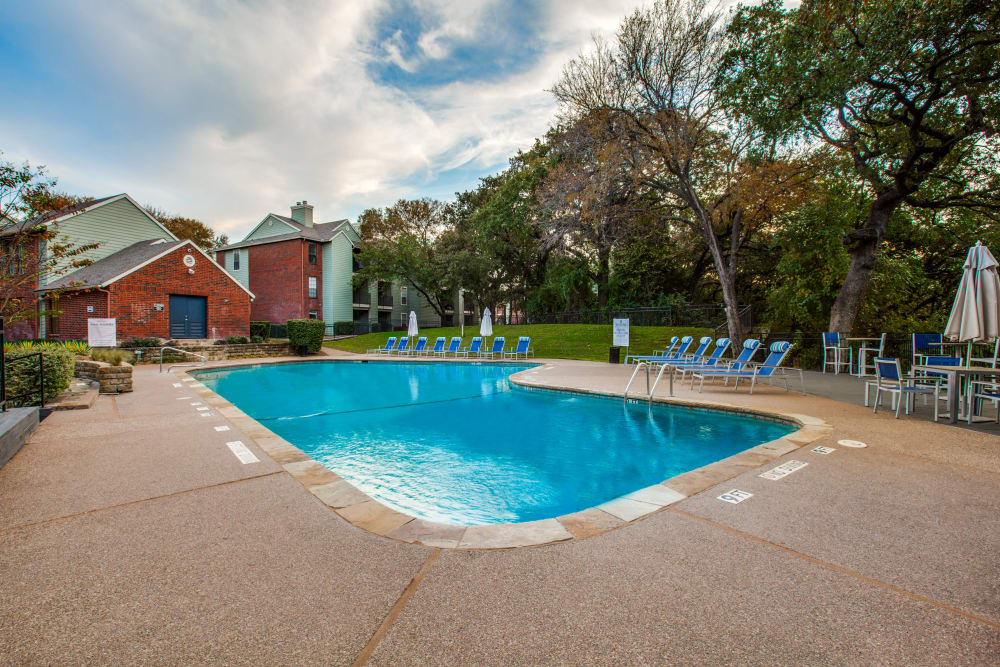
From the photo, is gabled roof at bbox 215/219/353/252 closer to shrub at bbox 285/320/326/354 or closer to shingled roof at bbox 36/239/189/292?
shingled roof at bbox 36/239/189/292

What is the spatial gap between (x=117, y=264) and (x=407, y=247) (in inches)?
551

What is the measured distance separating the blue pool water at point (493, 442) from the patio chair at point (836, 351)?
21.7ft

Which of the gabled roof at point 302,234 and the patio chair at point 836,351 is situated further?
the gabled roof at point 302,234

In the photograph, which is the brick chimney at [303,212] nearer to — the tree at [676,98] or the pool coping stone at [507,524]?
the tree at [676,98]

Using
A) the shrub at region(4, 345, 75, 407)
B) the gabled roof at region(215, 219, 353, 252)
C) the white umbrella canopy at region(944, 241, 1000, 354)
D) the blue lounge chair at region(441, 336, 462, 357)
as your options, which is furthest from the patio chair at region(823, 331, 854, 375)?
the gabled roof at region(215, 219, 353, 252)

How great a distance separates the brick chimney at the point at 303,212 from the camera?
29.4m

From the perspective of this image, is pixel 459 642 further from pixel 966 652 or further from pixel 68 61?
pixel 68 61

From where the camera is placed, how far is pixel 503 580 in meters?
2.04

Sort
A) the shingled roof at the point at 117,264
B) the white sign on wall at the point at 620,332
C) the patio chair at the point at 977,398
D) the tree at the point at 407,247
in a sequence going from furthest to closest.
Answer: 1. the tree at the point at 407,247
2. the shingled roof at the point at 117,264
3. the white sign on wall at the point at 620,332
4. the patio chair at the point at 977,398

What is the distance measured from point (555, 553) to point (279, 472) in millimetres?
2583

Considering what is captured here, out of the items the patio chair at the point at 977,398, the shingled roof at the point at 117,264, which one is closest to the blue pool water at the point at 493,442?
the patio chair at the point at 977,398

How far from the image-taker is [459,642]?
160 cm

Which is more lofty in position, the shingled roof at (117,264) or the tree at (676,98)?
the tree at (676,98)

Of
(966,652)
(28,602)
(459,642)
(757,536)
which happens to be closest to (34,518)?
(28,602)
